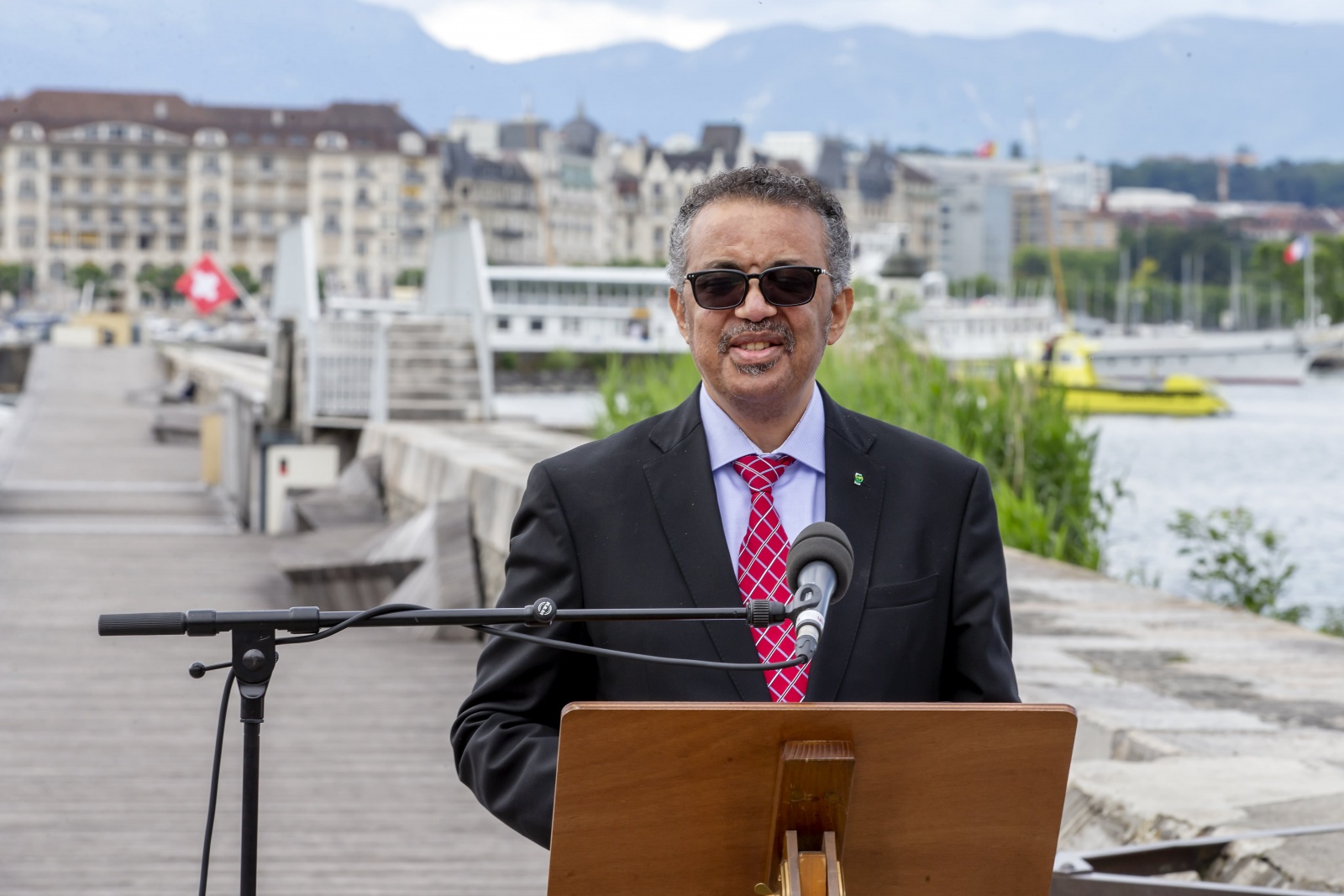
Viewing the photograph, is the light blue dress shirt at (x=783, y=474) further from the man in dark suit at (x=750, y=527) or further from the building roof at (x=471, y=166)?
the building roof at (x=471, y=166)

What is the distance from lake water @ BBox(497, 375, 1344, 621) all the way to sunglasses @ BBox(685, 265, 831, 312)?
9.59 m

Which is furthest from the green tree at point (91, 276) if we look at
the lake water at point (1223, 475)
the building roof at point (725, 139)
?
the lake water at point (1223, 475)

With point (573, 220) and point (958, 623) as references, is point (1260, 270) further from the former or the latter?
point (958, 623)

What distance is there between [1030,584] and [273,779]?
11.8ft

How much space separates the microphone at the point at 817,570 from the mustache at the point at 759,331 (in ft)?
1.82

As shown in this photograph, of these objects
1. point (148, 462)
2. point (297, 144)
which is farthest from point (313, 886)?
point (297, 144)

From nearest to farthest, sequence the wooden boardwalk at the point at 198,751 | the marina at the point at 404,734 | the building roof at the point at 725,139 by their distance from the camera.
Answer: the marina at the point at 404,734 < the wooden boardwalk at the point at 198,751 < the building roof at the point at 725,139

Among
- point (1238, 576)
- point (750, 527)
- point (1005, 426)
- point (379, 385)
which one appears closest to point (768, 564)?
point (750, 527)

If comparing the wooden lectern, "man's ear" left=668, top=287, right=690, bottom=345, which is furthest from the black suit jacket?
the wooden lectern

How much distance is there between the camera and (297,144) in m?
134

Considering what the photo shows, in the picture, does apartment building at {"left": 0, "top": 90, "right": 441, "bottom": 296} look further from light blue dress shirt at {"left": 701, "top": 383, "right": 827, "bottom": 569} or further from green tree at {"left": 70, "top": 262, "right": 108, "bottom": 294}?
light blue dress shirt at {"left": 701, "top": 383, "right": 827, "bottom": 569}

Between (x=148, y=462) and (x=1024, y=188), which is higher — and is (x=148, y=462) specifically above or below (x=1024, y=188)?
below

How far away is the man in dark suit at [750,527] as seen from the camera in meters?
2.39

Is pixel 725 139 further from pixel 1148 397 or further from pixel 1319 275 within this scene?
pixel 1148 397
